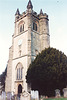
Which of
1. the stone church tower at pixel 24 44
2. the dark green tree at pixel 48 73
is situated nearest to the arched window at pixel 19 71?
the stone church tower at pixel 24 44

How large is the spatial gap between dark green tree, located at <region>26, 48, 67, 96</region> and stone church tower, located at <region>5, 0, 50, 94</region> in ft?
7.85

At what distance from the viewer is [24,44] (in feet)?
85.1

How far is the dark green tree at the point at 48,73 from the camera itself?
19375 mm

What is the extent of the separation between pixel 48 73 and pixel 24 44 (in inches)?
374

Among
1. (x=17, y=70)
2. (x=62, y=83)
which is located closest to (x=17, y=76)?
(x=17, y=70)

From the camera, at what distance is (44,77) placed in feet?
64.2

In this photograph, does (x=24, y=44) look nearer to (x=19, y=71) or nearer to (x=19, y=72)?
(x=19, y=71)

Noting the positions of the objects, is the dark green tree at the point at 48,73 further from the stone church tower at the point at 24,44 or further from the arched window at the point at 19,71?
the arched window at the point at 19,71

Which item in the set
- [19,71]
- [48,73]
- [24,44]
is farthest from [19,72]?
[48,73]

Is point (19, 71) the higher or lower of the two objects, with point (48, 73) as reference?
higher

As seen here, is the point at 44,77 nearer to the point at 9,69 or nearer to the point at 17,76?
the point at 17,76

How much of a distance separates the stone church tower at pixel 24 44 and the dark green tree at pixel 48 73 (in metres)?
2.39

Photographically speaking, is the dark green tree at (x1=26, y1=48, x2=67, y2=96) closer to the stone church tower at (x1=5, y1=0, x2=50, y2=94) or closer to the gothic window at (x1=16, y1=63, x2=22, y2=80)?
the stone church tower at (x1=5, y1=0, x2=50, y2=94)

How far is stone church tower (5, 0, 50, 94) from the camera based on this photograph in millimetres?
24234
